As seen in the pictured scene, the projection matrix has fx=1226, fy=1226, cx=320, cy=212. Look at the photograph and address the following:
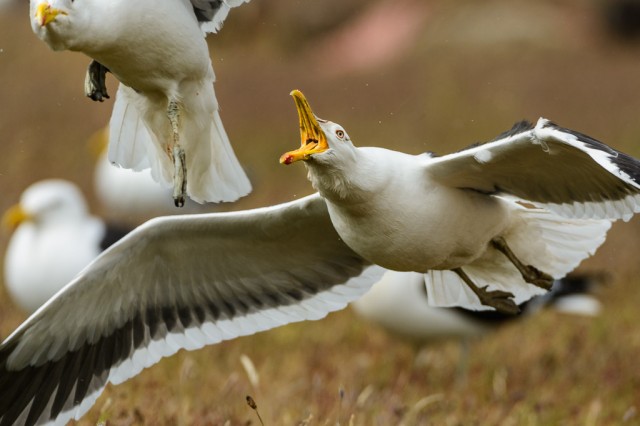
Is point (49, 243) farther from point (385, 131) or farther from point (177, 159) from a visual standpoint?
point (385, 131)

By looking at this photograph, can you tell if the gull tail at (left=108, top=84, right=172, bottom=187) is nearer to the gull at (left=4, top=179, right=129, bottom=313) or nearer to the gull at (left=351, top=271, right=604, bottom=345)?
the gull at (left=4, top=179, right=129, bottom=313)

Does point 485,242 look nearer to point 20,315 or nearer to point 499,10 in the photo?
point 20,315

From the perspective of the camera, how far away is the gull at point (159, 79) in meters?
3.69

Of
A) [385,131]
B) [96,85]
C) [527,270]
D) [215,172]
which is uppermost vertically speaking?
[96,85]

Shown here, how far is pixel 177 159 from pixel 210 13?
1.87 ft

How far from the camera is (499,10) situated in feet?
67.2

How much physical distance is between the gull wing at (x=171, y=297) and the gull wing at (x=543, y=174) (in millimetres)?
594

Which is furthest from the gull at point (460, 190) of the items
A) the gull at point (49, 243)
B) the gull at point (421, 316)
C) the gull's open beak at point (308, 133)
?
the gull at point (49, 243)

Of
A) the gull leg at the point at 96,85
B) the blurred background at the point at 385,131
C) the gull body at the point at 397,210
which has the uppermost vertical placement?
the gull leg at the point at 96,85

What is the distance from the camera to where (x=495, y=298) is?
190 inches

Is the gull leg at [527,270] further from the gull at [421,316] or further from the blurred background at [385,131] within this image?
the gull at [421,316]

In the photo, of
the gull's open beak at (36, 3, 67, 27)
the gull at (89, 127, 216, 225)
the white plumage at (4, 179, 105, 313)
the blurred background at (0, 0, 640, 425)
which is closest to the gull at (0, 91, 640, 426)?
the blurred background at (0, 0, 640, 425)

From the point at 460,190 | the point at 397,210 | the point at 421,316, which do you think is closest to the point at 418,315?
the point at 421,316

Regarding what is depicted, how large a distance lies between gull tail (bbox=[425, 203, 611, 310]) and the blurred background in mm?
642
